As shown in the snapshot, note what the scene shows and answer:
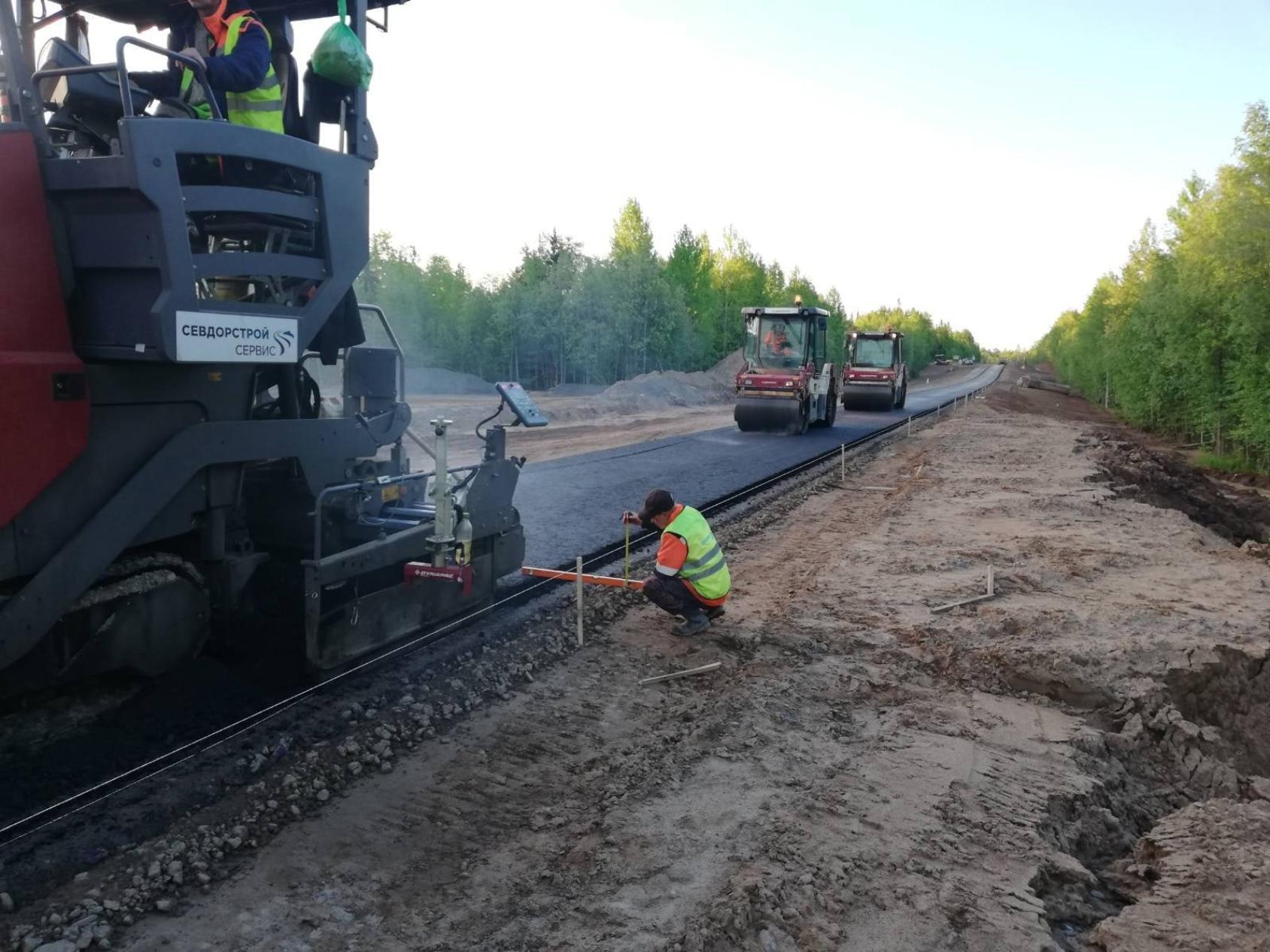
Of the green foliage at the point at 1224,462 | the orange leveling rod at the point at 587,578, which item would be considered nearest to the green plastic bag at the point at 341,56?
the orange leveling rod at the point at 587,578

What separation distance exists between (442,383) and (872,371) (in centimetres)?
2359

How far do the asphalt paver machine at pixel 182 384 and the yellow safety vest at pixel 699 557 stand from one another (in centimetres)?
140

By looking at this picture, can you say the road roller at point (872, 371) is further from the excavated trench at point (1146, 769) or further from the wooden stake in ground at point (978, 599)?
the excavated trench at point (1146, 769)

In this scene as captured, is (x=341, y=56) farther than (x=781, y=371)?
No

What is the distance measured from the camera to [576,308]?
44.9 meters

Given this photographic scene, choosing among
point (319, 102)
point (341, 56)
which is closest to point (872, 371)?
point (319, 102)

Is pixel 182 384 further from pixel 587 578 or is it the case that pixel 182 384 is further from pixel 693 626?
pixel 693 626

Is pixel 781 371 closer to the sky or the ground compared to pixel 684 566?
closer to the sky

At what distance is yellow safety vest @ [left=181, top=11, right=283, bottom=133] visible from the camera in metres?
3.81

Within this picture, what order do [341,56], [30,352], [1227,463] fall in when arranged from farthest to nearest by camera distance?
[1227,463] < [341,56] < [30,352]

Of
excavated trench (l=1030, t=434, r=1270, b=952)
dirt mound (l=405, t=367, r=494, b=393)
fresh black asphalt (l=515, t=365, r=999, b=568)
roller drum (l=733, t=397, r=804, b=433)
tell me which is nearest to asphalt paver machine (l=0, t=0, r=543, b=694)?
fresh black asphalt (l=515, t=365, r=999, b=568)

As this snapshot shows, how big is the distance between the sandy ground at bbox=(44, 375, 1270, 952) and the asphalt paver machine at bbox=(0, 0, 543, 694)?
0.92m

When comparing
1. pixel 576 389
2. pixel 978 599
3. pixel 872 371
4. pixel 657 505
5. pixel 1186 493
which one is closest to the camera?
pixel 657 505

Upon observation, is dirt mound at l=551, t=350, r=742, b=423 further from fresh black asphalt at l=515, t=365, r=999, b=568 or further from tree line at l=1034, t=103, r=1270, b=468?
tree line at l=1034, t=103, r=1270, b=468
